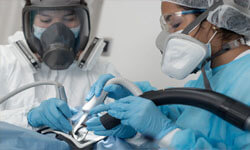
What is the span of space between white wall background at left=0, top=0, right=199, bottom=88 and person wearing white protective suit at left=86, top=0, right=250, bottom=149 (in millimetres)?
934

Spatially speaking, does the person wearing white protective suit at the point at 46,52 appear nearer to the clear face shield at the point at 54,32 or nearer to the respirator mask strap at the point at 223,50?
the clear face shield at the point at 54,32

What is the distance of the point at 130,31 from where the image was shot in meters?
2.20

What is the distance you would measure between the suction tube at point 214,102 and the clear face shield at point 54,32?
818mm

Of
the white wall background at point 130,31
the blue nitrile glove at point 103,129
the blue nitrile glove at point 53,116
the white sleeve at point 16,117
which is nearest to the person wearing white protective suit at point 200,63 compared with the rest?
the blue nitrile glove at point 103,129

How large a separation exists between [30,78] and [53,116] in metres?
0.47

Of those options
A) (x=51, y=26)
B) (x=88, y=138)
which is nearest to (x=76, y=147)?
(x=88, y=138)

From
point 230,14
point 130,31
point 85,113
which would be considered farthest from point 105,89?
point 130,31

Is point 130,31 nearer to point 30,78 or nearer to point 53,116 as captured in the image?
point 30,78

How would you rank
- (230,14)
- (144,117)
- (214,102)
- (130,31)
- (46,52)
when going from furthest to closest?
(130,31) → (46,52) → (230,14) → (144,117) → (214,102)

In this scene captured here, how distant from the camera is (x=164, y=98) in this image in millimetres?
879

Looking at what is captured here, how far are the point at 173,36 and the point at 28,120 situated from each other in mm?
742

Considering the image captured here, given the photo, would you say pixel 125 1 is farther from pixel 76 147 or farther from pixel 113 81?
pixel 76 147

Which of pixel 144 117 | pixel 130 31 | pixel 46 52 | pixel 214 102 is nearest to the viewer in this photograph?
pixel 214 102

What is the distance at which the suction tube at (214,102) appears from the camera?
748 millimetres
